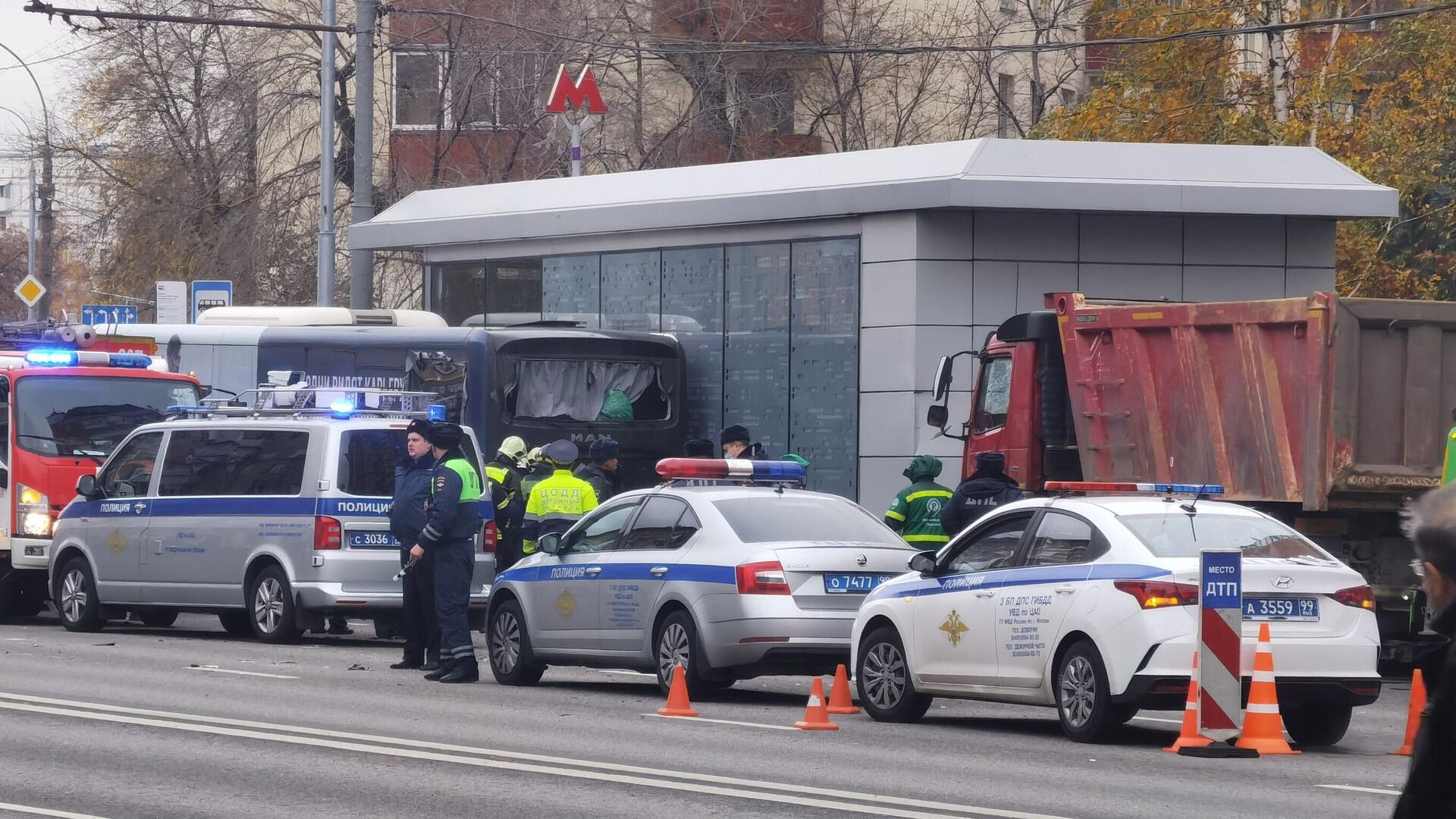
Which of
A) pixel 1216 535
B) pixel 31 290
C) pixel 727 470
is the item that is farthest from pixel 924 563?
pixel 31 290

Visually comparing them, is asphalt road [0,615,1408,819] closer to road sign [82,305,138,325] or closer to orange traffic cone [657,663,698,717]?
orange traffic cone [657,663,698,717]

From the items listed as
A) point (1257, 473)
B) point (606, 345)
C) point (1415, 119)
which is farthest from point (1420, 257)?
point (1257, 473)

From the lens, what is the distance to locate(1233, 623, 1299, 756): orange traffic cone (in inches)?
430

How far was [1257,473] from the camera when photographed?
51.6ft

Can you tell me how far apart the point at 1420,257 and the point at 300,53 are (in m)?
17.7

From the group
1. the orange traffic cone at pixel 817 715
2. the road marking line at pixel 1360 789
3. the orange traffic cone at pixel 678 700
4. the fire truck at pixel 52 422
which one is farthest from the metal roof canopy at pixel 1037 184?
the road marking line at pixel 1360 789

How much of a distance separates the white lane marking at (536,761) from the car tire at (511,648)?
3.01m

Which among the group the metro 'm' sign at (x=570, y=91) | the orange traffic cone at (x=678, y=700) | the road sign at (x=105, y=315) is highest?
the metro 'm' sign at (x=570, y=91)

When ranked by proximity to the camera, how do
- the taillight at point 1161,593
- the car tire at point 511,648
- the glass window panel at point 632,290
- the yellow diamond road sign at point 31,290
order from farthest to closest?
the yellow diamond road sign at point 31,290 < the glass window panel at point 632,290 < the car tire at point 511,648 < the taillight at point 1161,593

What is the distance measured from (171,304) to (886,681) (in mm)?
17939

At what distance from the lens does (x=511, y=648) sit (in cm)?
1494

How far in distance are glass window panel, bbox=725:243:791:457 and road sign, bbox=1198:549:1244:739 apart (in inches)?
449

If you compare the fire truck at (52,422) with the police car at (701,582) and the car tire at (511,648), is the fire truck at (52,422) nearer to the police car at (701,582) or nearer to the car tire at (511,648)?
the car tire at (511,648)

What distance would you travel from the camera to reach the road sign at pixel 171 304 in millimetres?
28156
